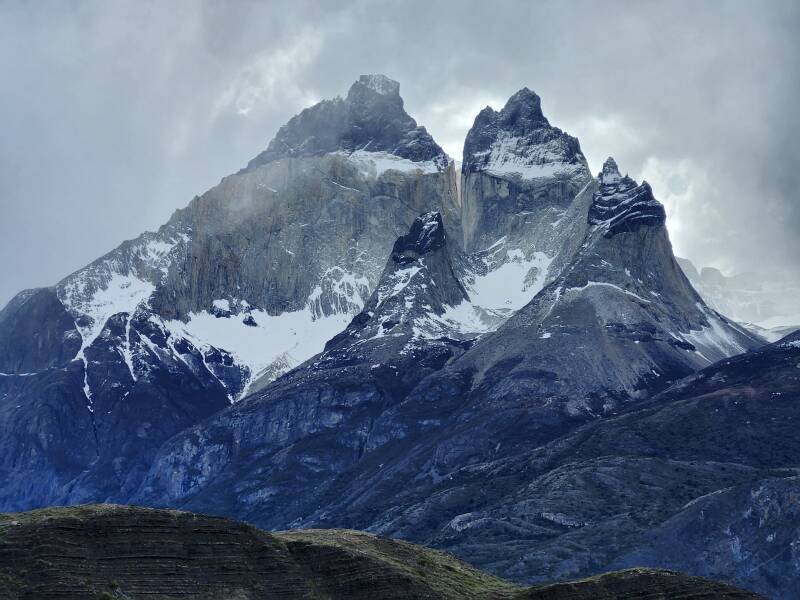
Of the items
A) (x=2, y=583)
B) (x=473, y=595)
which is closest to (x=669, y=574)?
(x=473, y=595)

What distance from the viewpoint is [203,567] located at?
139875 millimetres

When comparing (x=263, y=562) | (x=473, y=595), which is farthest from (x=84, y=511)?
(x=473, y=595)

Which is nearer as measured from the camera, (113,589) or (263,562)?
(113,589)

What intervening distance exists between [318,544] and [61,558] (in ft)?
95.0

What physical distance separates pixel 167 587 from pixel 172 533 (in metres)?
7.73

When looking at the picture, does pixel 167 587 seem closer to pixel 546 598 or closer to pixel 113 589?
pixel 113 589

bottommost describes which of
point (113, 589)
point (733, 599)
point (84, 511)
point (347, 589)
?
point (733, 599)

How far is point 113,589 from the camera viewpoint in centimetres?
13262

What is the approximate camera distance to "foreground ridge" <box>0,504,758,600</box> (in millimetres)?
132625

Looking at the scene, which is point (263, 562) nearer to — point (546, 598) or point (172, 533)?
point (172, 533)

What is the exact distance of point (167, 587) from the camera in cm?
13575

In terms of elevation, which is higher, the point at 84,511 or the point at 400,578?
the point at 84,511

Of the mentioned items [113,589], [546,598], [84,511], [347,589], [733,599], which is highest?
[84,511]

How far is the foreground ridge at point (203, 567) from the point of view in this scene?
13262cm
